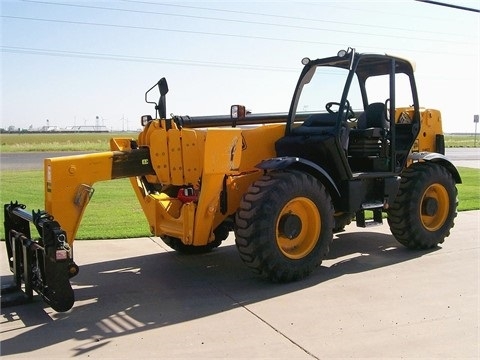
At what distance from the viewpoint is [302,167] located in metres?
6.03

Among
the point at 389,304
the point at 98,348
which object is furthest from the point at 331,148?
the point at 98,348

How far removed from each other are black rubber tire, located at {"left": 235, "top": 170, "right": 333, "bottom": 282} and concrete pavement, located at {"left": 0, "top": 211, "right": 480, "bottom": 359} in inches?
9.2

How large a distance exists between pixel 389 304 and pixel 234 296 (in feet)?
4.85

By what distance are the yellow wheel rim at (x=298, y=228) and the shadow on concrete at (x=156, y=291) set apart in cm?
36

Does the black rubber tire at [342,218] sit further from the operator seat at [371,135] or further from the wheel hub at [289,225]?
the wheel hub at [289,225]

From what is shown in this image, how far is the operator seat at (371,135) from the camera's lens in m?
6.86

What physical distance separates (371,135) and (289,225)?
1883 millimetres

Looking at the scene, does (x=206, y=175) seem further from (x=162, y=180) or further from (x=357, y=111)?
(x=357, y=111)

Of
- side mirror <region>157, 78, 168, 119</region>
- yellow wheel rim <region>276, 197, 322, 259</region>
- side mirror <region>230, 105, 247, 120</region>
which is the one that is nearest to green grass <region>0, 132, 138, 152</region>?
side mirror <region>230, 105, 247, 120</region>

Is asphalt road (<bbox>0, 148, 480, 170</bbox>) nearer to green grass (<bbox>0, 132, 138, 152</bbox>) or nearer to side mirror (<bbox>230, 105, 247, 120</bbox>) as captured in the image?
green grass (<bbox>0, 132, 138, 152</bbox>)

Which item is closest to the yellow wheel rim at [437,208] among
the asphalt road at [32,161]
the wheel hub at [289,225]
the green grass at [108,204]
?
the wheel hub at [289,225]

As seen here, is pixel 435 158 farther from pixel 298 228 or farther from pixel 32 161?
pixel 32 161

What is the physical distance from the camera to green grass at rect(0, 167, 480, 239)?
8445 millimetres

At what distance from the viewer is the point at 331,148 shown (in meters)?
6.16
